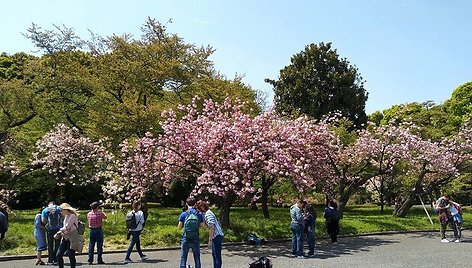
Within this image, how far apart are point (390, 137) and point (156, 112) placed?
10352mm

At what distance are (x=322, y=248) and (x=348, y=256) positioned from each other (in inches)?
78.9

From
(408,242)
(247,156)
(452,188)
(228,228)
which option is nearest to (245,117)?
(247,156)

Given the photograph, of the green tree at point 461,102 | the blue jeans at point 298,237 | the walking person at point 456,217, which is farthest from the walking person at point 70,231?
the green tree at point 461,102

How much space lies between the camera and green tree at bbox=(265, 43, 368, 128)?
37812 millimetres

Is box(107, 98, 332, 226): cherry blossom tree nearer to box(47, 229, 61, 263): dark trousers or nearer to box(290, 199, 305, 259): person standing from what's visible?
box(290, 199, 305, 259): person standing

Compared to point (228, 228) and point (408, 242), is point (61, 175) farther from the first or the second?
point (408, 242)

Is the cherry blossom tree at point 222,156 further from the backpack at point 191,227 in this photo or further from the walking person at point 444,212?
the backpack at point 191,227

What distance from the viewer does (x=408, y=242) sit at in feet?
54.9

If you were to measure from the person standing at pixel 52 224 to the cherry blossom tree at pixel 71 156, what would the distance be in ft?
25.9

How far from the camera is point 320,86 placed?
38.5 meters

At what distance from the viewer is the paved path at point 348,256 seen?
1166 cm

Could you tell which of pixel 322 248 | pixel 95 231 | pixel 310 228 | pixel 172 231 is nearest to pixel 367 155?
pixel 322 248

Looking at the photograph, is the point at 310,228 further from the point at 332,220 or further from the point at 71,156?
the point at 71,156

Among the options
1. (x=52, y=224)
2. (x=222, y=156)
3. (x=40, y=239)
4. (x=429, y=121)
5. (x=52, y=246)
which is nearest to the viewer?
(x=52, y=224)
